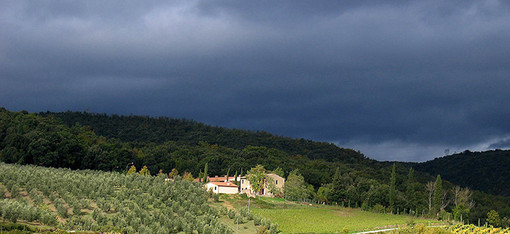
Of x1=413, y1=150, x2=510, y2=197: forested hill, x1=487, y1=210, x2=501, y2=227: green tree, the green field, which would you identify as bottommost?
the green field

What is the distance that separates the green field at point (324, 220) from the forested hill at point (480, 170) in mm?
77612

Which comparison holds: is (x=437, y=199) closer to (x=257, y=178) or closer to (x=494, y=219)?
(x=494, y=219)

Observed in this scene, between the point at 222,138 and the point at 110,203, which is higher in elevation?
the point at 222,138

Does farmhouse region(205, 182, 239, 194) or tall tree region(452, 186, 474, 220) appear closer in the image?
tall tree region(452, 186, 474, 220)

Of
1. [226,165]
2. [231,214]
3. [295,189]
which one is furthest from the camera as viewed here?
[226,165]

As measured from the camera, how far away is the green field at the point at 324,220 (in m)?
61.5

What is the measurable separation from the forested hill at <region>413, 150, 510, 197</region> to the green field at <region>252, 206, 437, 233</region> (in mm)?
77612

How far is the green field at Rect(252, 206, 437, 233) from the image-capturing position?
61531 mm

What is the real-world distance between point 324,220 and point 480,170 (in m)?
102

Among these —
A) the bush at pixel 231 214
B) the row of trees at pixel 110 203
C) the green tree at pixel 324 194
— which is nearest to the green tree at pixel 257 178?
the green tree at pixel 324 194

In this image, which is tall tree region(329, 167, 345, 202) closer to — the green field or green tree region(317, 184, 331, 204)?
green tree region(317, 184, 331, 204)

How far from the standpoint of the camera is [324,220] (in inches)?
2689

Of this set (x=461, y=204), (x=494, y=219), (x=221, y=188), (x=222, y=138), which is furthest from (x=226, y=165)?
(x=222, y=138)

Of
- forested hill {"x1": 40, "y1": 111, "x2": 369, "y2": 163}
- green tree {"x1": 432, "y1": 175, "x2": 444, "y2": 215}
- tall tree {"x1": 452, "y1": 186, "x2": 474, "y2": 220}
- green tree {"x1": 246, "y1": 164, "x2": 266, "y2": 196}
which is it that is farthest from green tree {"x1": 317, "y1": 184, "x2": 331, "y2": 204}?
forested hill {"x1": 40, "y1": 111, "x2": 369, "y2": 163}
